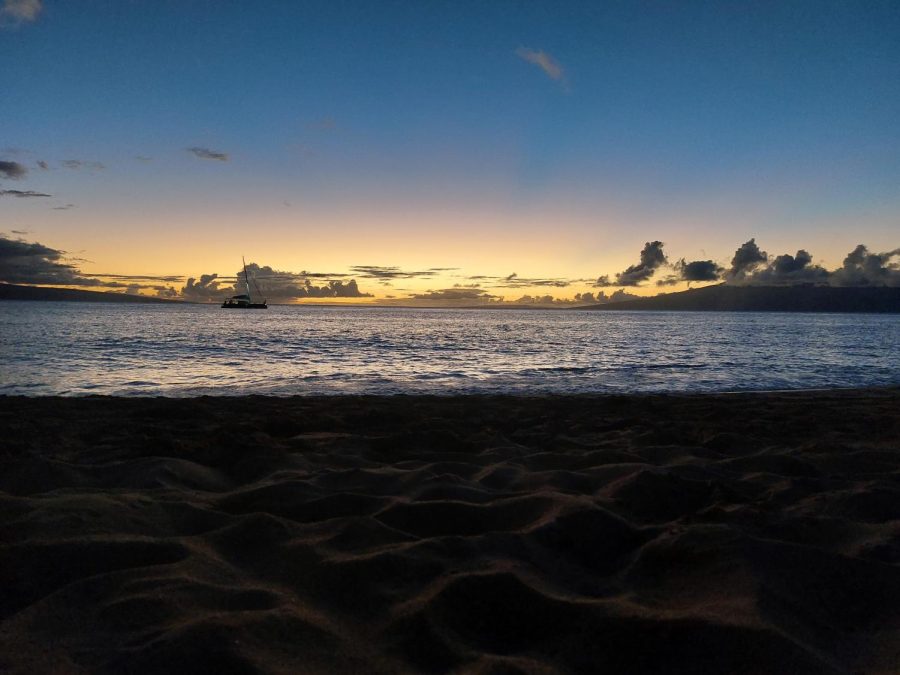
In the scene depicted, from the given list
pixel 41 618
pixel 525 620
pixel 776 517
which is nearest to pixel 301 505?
pixel 41 618

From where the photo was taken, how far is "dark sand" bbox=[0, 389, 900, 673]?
2.09m

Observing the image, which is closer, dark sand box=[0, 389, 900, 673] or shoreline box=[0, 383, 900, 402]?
dark sand box=[0, 389, 900, 673]

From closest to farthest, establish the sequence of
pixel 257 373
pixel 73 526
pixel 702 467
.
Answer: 1. pixel 73 526
2. pixel 702 467
3. pixel 257 373

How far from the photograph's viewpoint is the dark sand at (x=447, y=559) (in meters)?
2.09

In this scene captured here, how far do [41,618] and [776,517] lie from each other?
13.5 ft

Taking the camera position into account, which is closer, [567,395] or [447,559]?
[447,559]

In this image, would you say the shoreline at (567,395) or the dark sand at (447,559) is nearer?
the dark sand at (447,559)

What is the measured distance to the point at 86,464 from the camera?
4863 millimetres

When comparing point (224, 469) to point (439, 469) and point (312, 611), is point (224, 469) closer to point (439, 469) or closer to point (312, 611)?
point (439, 469)

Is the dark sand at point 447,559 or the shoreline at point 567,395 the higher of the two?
the dark sand at point 447,559

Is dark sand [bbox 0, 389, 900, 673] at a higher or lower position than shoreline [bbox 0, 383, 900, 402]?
higher

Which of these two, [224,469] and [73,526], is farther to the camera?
[224,469]

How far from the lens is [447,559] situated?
9.49 feet

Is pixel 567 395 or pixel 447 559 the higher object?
pixel 447 559
